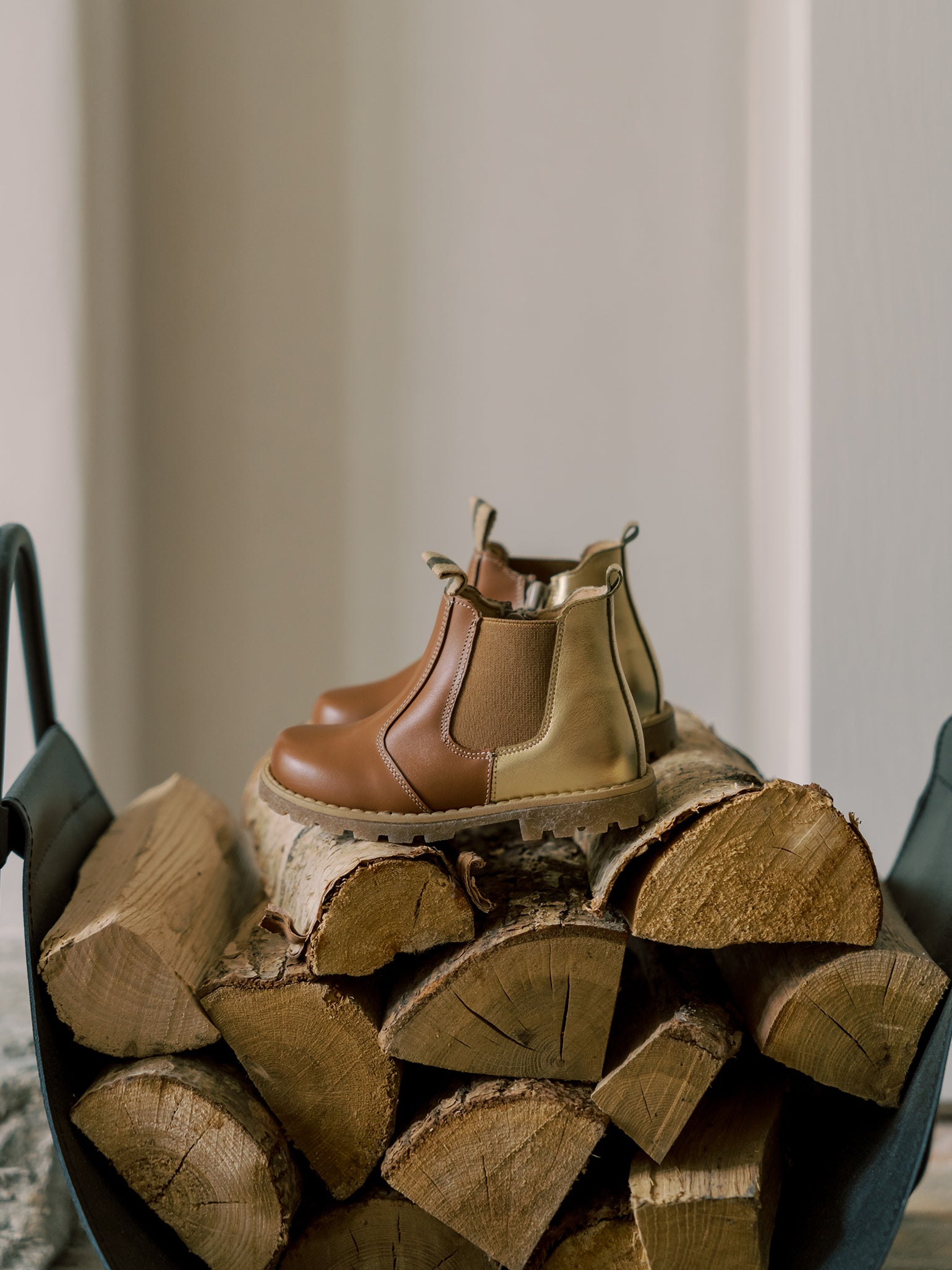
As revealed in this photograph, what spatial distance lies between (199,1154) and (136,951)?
0.23 metres

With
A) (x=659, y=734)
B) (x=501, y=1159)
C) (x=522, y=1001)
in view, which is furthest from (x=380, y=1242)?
(x=659, y=734)

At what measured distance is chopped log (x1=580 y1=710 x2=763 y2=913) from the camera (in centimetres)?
100

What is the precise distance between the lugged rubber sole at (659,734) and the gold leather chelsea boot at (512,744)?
8.9 inches

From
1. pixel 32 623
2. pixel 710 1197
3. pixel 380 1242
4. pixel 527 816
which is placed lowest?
pixel 380 1242

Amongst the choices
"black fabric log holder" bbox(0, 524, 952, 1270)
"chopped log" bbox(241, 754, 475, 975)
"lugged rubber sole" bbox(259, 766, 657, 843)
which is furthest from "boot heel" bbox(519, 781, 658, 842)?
"black fabric log holder" bbox(0, 524, 952, 1270)

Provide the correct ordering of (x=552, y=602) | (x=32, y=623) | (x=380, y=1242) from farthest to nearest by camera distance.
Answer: (x=32, y=623)
(x=552, y=602)
(x=380, y=1242)

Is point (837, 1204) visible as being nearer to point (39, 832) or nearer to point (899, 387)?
point (39, 832)

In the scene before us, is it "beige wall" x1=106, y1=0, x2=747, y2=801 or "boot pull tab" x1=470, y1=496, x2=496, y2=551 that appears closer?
"boot pull tab" x1=470, y1=496, x2=496, y2=551

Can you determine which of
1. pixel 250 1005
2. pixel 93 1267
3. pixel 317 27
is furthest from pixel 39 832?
pixel 317 27

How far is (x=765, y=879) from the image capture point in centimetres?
99

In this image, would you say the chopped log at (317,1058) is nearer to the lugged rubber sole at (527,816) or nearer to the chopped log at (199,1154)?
the chopped log at (199,1154)

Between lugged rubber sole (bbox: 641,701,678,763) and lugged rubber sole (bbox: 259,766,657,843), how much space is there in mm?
228

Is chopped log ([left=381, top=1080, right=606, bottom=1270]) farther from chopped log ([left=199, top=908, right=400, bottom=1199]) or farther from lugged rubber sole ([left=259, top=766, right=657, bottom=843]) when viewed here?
lugged rubber sole ([left=259, top=766, right=657, bottom=843])

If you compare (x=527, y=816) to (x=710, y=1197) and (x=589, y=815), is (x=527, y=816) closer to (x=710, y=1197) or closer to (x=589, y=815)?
(x=589, y=815)
